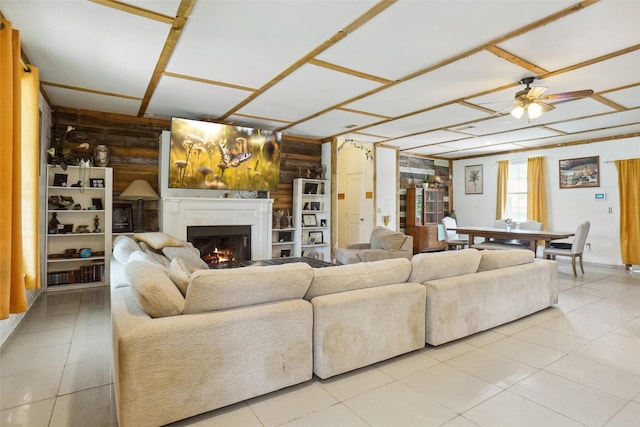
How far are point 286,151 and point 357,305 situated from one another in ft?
15.8

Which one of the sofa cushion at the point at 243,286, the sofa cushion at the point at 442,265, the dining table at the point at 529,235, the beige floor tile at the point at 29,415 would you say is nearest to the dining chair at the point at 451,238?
the dining table at the point at 529,235

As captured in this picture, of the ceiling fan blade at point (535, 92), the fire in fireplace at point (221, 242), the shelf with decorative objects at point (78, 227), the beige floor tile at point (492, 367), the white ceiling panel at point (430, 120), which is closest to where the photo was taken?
the beige floor tile at point (492, 367)

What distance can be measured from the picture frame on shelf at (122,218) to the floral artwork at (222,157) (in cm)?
87

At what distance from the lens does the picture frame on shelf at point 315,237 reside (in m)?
6.74

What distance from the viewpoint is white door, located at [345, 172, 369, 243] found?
7305 millimetres

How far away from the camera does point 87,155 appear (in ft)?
16.6

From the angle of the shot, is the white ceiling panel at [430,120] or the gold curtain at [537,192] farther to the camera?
the gold curtain at [537,192]

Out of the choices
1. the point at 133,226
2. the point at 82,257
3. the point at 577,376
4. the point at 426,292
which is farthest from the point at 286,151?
the point at 577,376

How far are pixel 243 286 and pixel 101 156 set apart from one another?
4.13 meters

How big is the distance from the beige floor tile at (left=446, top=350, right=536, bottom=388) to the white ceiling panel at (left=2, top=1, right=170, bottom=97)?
3.44 metres

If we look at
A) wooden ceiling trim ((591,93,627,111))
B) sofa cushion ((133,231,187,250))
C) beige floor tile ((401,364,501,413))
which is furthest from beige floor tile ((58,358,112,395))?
wooden ceiling trim ((591,93,627,111))

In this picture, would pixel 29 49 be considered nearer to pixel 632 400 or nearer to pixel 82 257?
pixel 82 257

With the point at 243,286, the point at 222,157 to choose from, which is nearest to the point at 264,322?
the point at 243,286

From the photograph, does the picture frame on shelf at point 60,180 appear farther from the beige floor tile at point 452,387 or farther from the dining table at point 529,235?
the dining table at point 529,235
